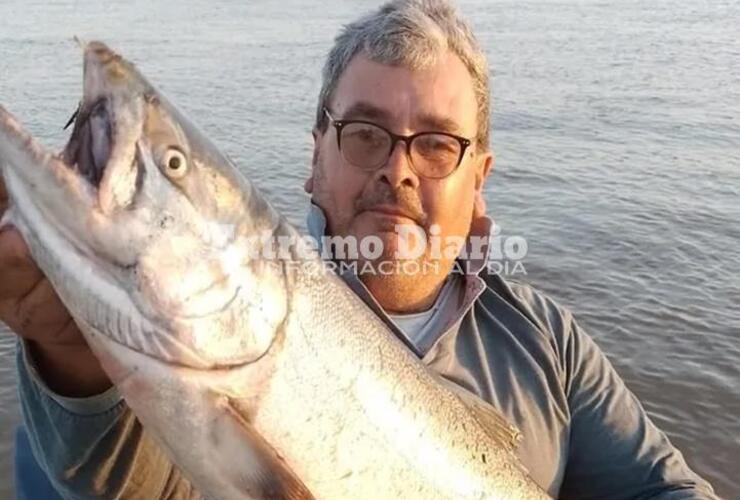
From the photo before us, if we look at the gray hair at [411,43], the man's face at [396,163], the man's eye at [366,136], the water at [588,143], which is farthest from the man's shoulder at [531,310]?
the water at [588,143]

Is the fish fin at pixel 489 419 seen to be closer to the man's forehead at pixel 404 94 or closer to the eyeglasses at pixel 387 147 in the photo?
the eyeglasses at pixel 387 147

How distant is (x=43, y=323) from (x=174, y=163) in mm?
642

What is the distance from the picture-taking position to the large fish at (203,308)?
1.83 meters

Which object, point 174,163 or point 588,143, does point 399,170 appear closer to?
point 174,163

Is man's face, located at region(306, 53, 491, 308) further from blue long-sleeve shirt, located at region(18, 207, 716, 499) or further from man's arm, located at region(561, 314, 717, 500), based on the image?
man's arm, located at region(561, 314, 717, 500)

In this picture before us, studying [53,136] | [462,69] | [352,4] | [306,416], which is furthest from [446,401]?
[352,4]

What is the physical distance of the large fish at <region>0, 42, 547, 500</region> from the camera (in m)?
1.83

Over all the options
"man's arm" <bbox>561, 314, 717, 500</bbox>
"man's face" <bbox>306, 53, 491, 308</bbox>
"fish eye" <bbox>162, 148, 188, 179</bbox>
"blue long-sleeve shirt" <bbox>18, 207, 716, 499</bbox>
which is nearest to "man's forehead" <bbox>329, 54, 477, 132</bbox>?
"man's face" <bbox>306, 53, 491, 308</bbox>

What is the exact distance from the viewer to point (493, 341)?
11.4 feet

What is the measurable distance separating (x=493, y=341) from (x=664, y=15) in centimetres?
3279

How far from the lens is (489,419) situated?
265cm

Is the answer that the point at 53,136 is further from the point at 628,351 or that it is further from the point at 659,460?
the point at 659,460

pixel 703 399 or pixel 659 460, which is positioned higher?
pixel 659 460

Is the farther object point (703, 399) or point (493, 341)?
point (703, 399)
